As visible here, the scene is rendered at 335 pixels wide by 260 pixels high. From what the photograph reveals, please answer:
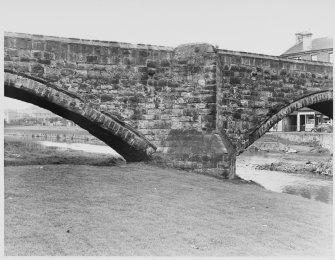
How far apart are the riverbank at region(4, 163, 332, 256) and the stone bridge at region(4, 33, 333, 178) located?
184 cm

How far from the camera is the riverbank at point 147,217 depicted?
615 cm

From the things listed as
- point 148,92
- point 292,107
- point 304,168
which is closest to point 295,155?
point 304,168

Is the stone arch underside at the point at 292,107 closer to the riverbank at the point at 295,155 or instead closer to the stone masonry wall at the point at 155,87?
the stone masonry wall at the point at 155,87

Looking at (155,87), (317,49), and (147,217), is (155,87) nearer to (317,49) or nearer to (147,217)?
(147,217)

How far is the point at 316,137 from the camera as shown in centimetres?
4344

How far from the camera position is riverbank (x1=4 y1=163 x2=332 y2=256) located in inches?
242

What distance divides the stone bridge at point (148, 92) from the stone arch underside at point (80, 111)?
3cm

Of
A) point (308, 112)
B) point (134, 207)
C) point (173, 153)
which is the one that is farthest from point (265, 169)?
point (308, 112)

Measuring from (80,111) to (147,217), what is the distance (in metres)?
5.55

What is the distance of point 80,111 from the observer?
40.9 ft

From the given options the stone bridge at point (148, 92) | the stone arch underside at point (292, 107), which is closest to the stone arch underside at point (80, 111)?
the stone bridge at point (148, 92)

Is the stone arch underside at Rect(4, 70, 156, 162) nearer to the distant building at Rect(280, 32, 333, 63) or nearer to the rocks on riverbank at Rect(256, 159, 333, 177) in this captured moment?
the rocks on riverbank at Rect(256, 159, 333, 177)

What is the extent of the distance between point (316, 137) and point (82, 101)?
34953 mm

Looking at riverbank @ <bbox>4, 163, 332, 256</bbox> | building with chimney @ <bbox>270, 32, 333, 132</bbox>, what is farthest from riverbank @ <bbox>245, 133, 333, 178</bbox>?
riverbank @ <bbox>4, 163, 332, 256</bbox>
